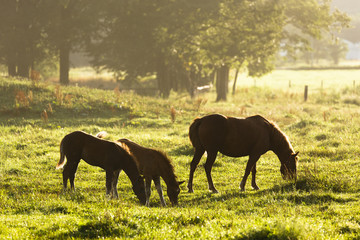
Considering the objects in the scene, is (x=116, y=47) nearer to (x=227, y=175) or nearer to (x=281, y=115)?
(x=281, y=115)

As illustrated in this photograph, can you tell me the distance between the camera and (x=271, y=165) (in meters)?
14.2

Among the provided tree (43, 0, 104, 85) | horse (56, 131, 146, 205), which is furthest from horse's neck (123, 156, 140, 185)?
tree (43, 0, 104, 85)

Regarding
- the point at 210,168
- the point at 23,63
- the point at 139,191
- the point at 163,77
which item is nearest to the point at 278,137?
the point at 210,168

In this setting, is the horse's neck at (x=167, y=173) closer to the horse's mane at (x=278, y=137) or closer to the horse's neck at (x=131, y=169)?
the horse's neck at (x=131, y=169)

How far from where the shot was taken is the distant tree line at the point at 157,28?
111 ft

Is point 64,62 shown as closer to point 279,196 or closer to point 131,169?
point 131,169

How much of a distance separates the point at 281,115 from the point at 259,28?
11249 mm

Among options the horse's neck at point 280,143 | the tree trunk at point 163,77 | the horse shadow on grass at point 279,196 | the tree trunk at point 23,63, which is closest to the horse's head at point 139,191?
the horse shadow on grass at point 279,196

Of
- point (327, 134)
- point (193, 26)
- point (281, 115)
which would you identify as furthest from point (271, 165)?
point (193, 26)

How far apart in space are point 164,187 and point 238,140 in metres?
2.23

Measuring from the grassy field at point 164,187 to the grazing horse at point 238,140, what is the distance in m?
0.45

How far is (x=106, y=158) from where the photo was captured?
988 centimetres

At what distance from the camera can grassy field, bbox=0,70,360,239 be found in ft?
23.4

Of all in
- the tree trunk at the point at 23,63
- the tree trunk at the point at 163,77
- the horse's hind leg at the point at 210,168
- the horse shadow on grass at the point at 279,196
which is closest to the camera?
the horse shadow on grass at the point at 279,196
